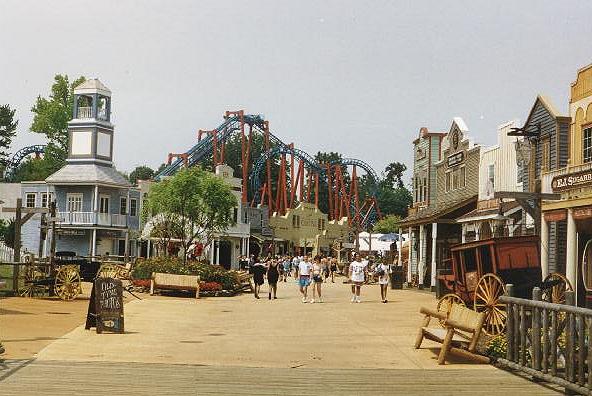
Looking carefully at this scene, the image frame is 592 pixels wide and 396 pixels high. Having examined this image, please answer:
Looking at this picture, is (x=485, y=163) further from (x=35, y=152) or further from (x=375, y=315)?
(x=35, y=152)

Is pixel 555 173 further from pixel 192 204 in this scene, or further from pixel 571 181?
pixel 192 204

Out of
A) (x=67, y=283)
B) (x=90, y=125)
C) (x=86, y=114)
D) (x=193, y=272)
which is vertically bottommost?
(x=67, y=283)

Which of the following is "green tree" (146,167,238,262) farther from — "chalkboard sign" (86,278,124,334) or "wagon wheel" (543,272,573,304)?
"wagon wheel" (543,272,573,304)

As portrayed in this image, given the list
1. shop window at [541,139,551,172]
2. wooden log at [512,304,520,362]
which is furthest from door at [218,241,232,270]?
wooden log at [512,304,520,362]

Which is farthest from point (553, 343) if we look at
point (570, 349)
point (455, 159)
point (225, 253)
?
point (225, 253)

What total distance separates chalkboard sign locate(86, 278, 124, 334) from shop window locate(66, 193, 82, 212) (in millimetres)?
46055

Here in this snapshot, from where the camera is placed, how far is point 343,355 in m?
14.7

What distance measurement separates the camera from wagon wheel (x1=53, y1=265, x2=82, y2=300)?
28.3 m

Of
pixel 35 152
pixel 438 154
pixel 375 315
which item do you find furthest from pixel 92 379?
pixel 35 152

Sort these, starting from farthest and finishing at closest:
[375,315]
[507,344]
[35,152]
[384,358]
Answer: [35,152] → [375,315] → [384,358] → [507,344]

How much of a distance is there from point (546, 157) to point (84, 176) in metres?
39.9

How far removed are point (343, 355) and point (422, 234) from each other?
98.2 feet

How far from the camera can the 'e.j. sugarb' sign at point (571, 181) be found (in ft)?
71.6

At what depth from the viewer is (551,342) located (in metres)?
11.5
